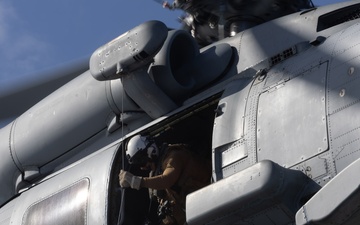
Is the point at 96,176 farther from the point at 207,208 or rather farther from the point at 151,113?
the point at 207,208

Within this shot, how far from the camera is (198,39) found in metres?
10.0

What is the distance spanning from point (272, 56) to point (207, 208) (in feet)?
5.87

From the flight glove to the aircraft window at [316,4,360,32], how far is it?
2.16 m

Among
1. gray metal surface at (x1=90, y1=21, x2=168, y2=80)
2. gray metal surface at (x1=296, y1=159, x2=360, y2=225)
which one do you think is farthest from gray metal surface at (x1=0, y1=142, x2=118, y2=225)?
gray metal surface at (x1=296, y1=159, x2=360, y2=225)

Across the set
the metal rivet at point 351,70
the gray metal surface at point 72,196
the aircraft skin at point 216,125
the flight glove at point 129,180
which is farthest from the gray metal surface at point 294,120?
the gray metal surface at point 72,196

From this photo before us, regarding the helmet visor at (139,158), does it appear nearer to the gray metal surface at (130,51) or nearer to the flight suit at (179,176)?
the flight suit at (179,176)

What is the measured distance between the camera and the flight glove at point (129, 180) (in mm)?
8141

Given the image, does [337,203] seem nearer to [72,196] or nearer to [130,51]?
[130,51]

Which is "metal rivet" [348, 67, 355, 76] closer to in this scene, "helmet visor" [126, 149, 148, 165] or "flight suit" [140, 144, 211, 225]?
"flight suit" [140, 144, 211, 225]

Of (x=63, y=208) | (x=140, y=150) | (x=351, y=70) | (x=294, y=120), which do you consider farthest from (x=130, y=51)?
(x=351, y=70)

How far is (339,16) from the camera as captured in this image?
27.8 ft

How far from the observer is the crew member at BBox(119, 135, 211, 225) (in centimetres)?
827

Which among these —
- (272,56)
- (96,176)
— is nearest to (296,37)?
(272,56)

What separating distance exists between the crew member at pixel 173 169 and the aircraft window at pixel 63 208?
0.64 metres
